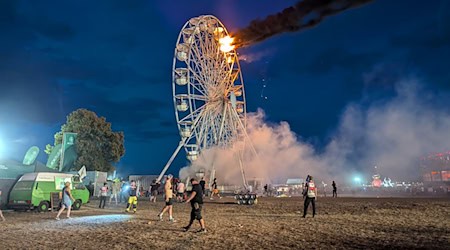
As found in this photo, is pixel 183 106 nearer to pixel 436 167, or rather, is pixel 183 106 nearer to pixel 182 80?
pixel 182 80

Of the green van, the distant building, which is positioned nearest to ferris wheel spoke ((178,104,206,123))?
the green van

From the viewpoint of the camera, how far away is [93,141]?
50.9m

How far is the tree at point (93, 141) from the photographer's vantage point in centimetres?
4953

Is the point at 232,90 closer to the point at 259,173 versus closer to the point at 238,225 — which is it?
the point at 259,173

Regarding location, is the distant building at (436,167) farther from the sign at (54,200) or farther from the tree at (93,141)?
the sign at (54,200)

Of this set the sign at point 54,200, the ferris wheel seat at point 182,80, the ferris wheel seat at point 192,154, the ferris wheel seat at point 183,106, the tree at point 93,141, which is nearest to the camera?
the sign at point 54,200

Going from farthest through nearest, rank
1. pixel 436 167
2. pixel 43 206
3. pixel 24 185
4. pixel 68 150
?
pixel 436 167 → pixel 68 150 → pixel 43 206 → pixel 24 185

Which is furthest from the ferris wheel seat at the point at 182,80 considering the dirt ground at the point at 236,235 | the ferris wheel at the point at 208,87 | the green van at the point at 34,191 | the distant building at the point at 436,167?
the distant building at the point at 436,167

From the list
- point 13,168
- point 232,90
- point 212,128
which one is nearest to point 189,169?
point 212,128

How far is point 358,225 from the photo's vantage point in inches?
512

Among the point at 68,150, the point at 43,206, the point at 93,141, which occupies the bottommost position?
the point at 43,206

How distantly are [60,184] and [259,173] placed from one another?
35859 millimetres

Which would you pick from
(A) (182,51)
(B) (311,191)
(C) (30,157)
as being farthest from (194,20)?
(B) (311,191)

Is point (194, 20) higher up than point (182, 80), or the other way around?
point (194, 20)
